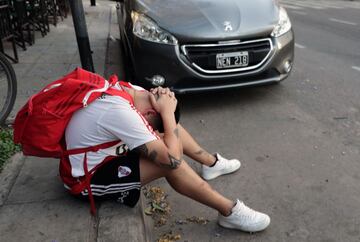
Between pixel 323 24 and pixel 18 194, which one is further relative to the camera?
pixel 323 24

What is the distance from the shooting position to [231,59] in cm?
410

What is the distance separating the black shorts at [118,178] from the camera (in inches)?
89.8

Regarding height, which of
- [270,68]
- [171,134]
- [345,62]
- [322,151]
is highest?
[171,134]

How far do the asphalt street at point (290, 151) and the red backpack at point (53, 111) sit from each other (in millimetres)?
958

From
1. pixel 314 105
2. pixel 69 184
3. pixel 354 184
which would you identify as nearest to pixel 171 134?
pixel 69 184

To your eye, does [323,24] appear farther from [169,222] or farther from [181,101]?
[169,222]

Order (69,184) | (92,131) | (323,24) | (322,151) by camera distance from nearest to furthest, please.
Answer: (92,131)
(69,184)
(322,151)
(323,24)

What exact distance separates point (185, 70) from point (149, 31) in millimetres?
586

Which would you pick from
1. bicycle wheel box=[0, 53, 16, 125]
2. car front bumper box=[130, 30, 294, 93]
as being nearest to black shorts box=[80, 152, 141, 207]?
bicycle wheel box=[0, 53, 16, 125]

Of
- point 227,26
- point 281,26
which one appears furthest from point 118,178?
point 281,26

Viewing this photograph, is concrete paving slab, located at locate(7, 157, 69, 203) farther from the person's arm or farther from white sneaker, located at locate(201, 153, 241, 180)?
white sneaker, located at locate(201, 153, 241, 180)

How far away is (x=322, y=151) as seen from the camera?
3.50 m

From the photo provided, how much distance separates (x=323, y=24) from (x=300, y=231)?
9382 millimetres

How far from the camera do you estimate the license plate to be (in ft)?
13.4
